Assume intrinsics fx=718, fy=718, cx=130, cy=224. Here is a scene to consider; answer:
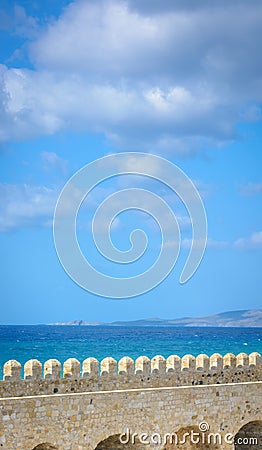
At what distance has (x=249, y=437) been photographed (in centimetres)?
1902

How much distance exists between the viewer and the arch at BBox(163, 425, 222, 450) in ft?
57.4

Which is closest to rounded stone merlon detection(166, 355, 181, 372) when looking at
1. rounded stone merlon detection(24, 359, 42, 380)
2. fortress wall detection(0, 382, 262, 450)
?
fortress wall detection(0, 382, 262, 450)

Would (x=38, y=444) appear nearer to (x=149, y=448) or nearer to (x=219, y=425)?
(x=149, y=448)

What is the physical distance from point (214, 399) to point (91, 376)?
312 centimetres

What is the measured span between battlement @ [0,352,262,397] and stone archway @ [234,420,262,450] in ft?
4.18

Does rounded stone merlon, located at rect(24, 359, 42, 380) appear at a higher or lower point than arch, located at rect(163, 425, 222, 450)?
higher

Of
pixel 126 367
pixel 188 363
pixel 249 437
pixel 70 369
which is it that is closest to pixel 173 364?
pixel 188 363

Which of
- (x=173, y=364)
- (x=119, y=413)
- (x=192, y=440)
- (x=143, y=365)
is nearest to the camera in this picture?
(x=119, y=413)

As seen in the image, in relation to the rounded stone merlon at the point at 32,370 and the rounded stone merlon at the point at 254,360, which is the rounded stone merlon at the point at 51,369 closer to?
the rounded stone merlon at the point at 32,370

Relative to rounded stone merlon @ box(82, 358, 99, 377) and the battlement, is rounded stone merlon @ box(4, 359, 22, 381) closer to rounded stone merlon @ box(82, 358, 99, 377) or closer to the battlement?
the battlement

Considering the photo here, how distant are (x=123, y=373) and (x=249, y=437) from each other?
433 centimetres

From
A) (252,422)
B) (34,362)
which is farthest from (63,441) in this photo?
(252,422)

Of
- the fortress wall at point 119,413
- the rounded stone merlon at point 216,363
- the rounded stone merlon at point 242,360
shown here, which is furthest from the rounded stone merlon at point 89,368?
the rounded stone merlon at point 242,360

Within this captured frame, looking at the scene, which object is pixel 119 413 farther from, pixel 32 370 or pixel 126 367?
pixel 32 370
